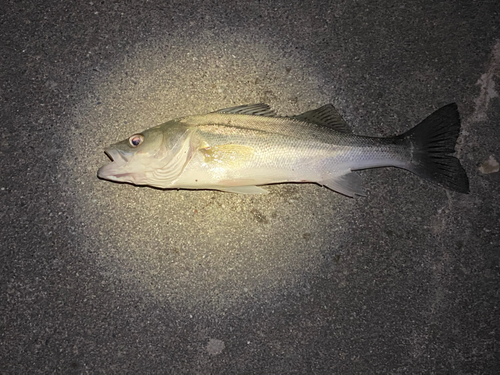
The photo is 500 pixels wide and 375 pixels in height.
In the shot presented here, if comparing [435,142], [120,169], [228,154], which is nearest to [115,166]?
[120,169]

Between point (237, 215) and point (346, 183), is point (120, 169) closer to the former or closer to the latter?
point (237, 215)

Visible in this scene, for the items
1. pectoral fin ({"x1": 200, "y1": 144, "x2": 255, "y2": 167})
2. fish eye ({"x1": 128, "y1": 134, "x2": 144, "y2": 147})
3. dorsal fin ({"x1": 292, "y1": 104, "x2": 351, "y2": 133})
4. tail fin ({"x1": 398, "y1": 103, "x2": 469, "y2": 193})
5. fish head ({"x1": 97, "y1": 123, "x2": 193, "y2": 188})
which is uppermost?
fish eye ({"x1": 128, "y1": 134, "x2": 144, "y2": 147})

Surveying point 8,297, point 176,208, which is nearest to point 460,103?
point 176,208

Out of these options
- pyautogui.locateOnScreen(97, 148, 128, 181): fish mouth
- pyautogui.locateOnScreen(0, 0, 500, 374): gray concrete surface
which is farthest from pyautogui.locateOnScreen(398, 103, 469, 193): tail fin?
pyautogui.locateOnScreen(97, 148, 128, 181): fish mouth

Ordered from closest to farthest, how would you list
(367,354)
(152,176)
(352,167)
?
(152,176) → (352,167) → (367,354)

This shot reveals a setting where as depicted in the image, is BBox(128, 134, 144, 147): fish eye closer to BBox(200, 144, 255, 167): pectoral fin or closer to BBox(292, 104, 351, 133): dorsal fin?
BBox(200, 144, 255, 167): pectoral fin

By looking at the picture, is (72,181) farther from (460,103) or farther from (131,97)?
(460,103)
